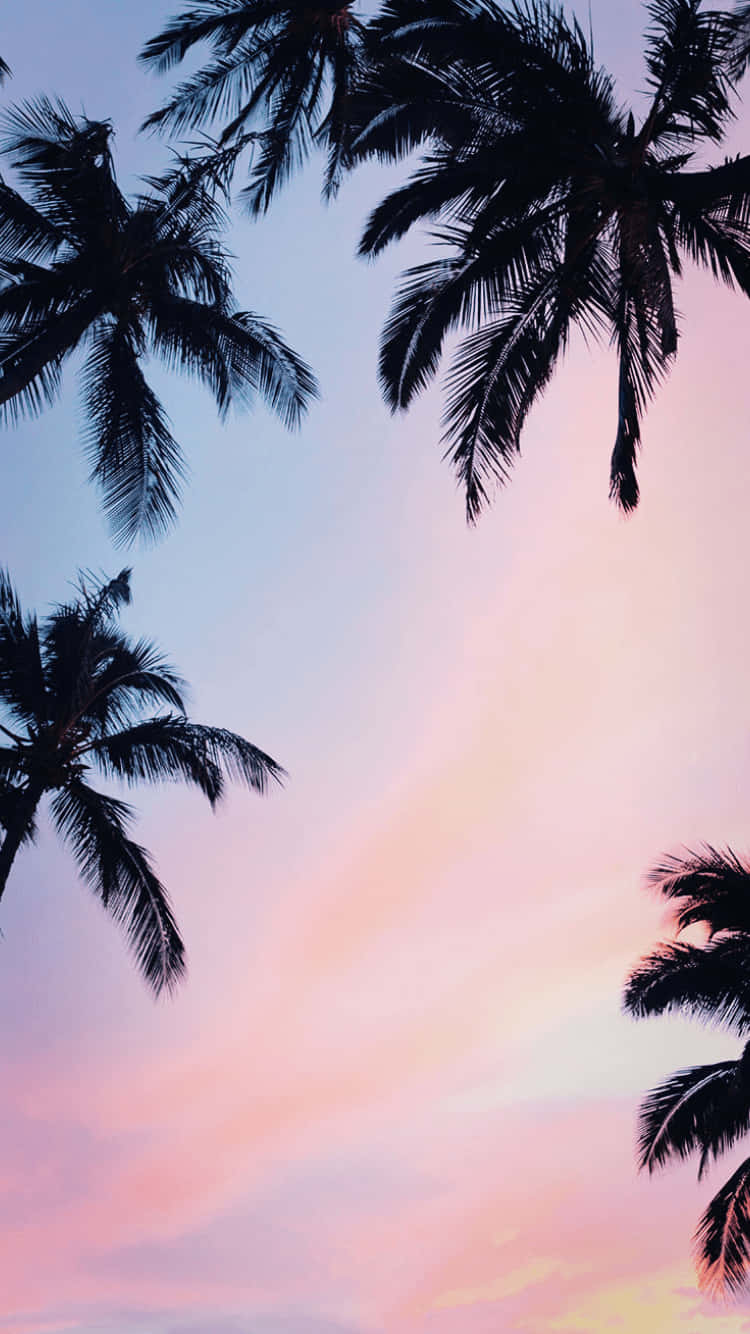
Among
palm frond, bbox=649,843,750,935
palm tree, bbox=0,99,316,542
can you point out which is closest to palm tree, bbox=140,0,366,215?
palm tree, bbox=0,99,316,542

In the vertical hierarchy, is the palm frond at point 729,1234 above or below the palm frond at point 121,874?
below

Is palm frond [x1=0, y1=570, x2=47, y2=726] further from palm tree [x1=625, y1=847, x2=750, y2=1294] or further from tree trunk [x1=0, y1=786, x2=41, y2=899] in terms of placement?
palm tree [x1=625, y1=847, x2=750, y2=1294]

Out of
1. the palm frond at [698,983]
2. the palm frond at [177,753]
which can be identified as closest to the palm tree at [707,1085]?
the palm frond at [698,983]

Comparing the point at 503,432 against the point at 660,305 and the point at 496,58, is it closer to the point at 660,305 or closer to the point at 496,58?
the point at 660,305

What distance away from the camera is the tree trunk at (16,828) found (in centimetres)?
1652

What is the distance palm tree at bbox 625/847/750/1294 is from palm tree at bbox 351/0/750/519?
885 cm

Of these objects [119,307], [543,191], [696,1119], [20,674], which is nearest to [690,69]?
[543,191]

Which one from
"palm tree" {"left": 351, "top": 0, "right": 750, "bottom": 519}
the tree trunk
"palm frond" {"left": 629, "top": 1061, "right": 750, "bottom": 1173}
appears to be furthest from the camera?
"palm frond" {"left": 629, "top": 1061, "right": 750, "bottom": 1173}

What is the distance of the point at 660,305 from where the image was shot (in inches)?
421

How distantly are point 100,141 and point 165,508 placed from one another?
4.51 m

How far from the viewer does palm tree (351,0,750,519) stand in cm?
1034

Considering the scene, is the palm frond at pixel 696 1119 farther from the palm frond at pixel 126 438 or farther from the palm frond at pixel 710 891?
the palm frond at pixel 126 438

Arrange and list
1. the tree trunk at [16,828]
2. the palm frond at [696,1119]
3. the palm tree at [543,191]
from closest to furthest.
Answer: the palm tree at [543,191] → the tree trunk at [16,828] → the palm frond at [696,1119]

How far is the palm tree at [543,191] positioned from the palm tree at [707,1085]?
885 centimetres
